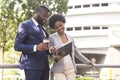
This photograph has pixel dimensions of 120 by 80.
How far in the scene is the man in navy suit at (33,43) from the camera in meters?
4.95

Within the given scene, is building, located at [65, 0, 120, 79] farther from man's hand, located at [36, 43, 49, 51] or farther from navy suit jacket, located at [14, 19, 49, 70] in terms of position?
man's hand, located at [36, 43, 49, 51]

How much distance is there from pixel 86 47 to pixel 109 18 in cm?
543

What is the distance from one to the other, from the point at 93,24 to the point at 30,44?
54.6 meters

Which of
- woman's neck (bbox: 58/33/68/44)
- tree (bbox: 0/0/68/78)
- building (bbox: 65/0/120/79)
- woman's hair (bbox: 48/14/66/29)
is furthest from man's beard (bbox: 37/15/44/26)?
building (bbox: 65/0/120/79)

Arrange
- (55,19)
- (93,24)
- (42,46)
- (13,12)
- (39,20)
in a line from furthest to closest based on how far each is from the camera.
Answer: (93,24)
(13,12)
(55,19)
(39,20)
(42,46)

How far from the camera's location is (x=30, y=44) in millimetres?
4973

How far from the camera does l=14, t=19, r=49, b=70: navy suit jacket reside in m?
4.95

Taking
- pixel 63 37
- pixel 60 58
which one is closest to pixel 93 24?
pixel 63 37

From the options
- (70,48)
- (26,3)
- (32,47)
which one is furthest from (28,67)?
(26,3)

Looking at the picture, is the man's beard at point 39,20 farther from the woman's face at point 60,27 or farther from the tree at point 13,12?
the tree at point 13,12

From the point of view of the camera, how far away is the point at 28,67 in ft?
16.3

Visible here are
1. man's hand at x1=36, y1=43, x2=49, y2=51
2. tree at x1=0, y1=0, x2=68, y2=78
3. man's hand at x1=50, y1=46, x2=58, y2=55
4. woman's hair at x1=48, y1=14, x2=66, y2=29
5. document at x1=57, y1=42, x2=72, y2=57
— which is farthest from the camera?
Answer: tree at x1=0, y1=0, x2=68, y2=78

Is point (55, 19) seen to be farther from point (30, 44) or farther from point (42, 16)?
point (30, 44)

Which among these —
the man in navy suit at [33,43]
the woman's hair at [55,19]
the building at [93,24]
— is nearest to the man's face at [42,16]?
the man in navy suit at [33,43]
